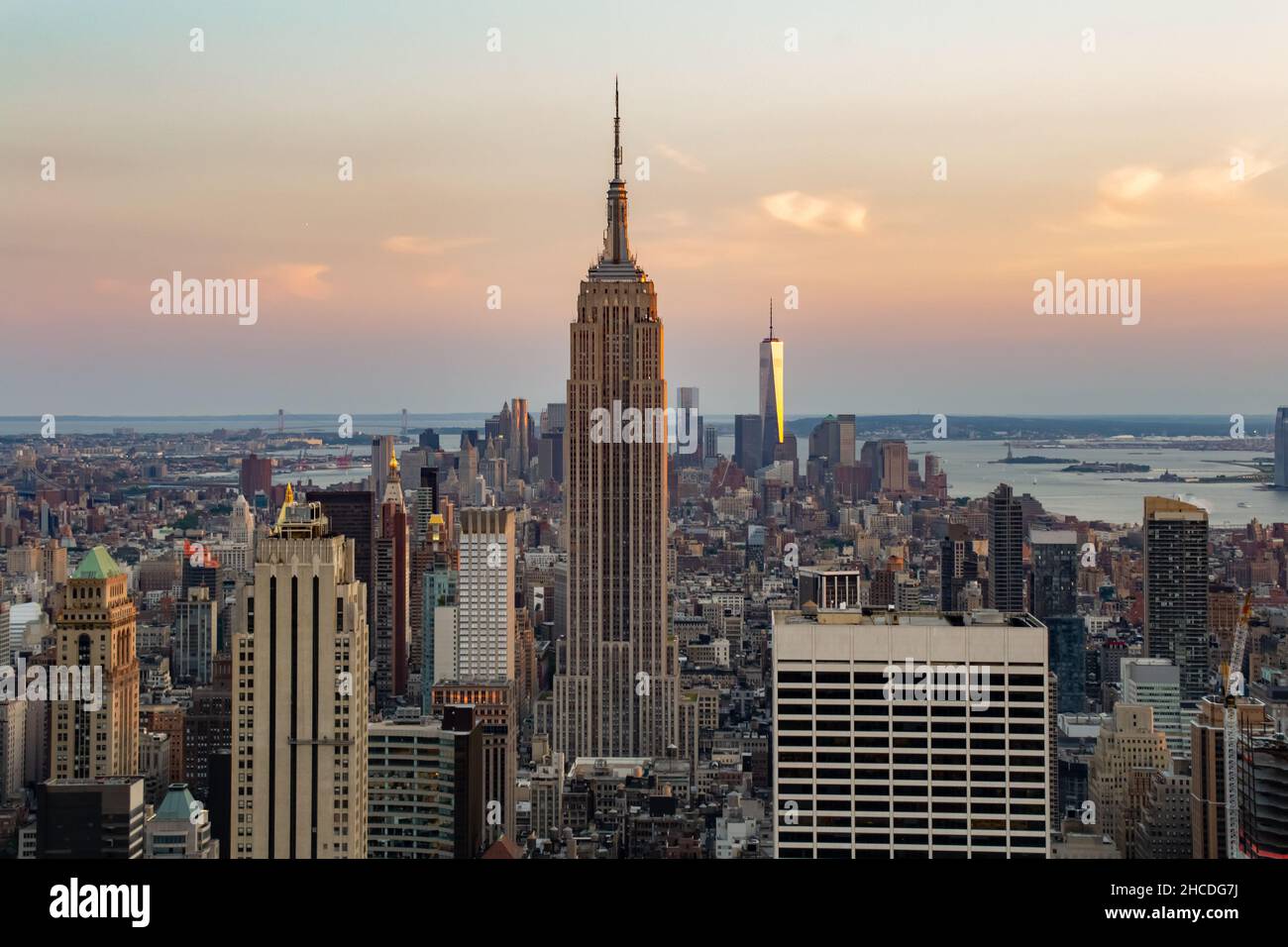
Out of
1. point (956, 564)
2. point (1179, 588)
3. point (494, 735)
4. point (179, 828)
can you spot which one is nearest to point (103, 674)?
point (179, 828)

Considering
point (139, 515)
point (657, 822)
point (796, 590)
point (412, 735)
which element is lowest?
point (657, 822)

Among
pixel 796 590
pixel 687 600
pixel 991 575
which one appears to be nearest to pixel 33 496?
pixel 796 590

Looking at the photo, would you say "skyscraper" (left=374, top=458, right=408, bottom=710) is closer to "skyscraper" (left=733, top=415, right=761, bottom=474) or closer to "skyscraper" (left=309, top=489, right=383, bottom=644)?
"skyscraper" (left=309, top=489, right=383, bottom=644)

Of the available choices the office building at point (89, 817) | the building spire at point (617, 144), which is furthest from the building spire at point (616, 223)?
the office building at point (89, 817)

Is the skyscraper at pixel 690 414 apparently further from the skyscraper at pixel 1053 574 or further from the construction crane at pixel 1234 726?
the construction crane at pixel 1234 726

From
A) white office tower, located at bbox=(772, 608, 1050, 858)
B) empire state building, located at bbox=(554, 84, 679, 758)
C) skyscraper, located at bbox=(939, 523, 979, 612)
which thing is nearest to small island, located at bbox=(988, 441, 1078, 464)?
white office tower, located at bbox=(772, 608, 1050, 858)

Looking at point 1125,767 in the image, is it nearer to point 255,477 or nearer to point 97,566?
point 255,477

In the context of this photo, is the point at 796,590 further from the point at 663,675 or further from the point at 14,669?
the point at 663,675
